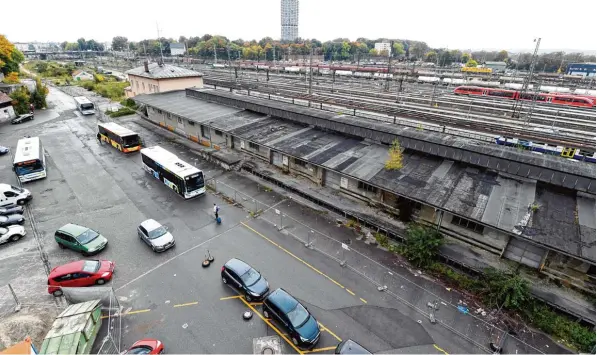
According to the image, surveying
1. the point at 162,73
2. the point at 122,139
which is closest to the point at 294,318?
the point at 122,139

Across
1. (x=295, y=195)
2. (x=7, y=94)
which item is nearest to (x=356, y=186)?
(x=295, y=195)

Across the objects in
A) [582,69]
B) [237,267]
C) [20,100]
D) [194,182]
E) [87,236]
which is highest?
[582,69]

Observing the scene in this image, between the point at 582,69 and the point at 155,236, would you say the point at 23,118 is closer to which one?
the point at 155,236

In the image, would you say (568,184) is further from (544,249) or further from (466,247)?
(466,247)

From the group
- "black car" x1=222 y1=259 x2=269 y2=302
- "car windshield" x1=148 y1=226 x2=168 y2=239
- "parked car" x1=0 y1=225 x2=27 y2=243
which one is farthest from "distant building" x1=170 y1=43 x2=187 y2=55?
"black car" x1=222 y1=259 x2=269 y2=302

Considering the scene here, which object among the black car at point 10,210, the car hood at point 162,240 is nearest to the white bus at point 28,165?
the black car at point 10,210

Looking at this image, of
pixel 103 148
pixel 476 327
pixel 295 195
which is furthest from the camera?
pixel 103 148
